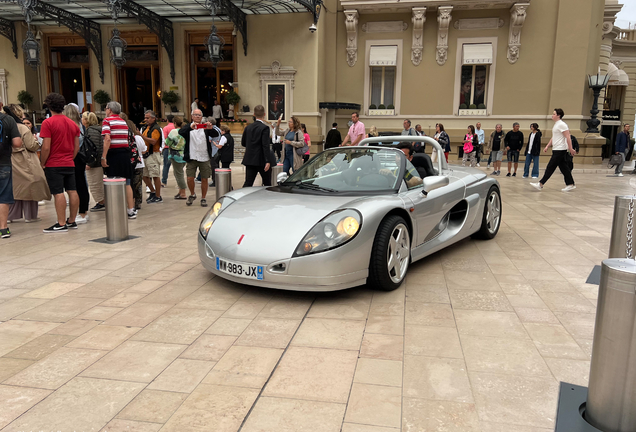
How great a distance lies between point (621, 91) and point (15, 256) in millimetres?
36544

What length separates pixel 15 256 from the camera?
561cm

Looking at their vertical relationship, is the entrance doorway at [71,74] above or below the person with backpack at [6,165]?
above

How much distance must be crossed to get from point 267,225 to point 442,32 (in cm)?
1926

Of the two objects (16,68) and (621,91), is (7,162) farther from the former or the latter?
(621,91)

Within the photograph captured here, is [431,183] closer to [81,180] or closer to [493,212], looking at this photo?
[493,212]

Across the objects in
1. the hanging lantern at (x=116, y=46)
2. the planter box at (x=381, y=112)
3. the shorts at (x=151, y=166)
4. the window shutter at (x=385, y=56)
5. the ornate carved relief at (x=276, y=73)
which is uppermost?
the window shutter at (x=385, y=56)

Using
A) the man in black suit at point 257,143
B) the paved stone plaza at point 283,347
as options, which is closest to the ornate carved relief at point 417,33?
the man in black suit at point 257,143

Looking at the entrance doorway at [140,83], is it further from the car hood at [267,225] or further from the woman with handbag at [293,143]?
the car hood at [267,225]

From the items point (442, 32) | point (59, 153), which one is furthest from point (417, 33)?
point (59, 153)

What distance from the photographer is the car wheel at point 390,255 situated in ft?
13.5

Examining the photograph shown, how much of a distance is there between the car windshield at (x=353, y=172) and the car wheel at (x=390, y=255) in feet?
1.83

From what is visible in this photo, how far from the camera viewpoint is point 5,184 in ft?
21.5

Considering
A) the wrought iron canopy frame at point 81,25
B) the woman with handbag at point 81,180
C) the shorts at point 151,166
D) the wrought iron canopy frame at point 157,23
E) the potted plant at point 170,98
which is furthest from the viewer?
the potted plant at point 170,98

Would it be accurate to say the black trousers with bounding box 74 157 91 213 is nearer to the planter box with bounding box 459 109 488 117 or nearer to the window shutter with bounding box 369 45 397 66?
the window shutter with bounding box 369 45 397 66
